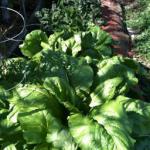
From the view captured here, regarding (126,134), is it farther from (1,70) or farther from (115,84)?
(1,70)

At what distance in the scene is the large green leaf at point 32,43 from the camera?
17.6ft

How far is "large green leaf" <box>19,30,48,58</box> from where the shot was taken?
5.37 metres

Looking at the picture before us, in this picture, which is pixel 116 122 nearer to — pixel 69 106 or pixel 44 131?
pixel 69 106

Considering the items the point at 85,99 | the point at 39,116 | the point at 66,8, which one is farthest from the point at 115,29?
the point at 39,116

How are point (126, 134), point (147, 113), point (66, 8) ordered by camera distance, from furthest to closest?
point (66, 8), point (147, 113), point (126, 134)

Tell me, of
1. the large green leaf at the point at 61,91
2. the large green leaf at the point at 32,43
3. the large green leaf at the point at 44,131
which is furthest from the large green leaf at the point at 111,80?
the large green leaf at the point at 32,43

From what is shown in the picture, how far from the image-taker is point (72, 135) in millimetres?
3717

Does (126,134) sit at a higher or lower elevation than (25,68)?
lower

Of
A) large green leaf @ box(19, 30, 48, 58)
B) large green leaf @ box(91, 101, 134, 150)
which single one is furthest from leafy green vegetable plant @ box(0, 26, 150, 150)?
large green leaf @ box(19, 30, 48, 58)

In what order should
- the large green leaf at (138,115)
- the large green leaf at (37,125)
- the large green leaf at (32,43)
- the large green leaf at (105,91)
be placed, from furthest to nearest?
the large green leaf at (32,43)
the large green leaf at (105,91)
the large green leaf at (138,115)
the large green leaf at (37,125)

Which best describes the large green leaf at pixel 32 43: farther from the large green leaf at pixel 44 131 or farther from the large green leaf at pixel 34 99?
the large green leaf at pixel 44 131

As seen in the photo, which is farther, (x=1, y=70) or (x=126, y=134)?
(x=1, y=70)

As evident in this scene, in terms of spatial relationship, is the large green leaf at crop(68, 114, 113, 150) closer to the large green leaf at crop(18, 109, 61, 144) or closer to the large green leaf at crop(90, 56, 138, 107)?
the large green leaf at crop(18, 109, 61, 144)

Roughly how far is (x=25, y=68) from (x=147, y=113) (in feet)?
4.27
